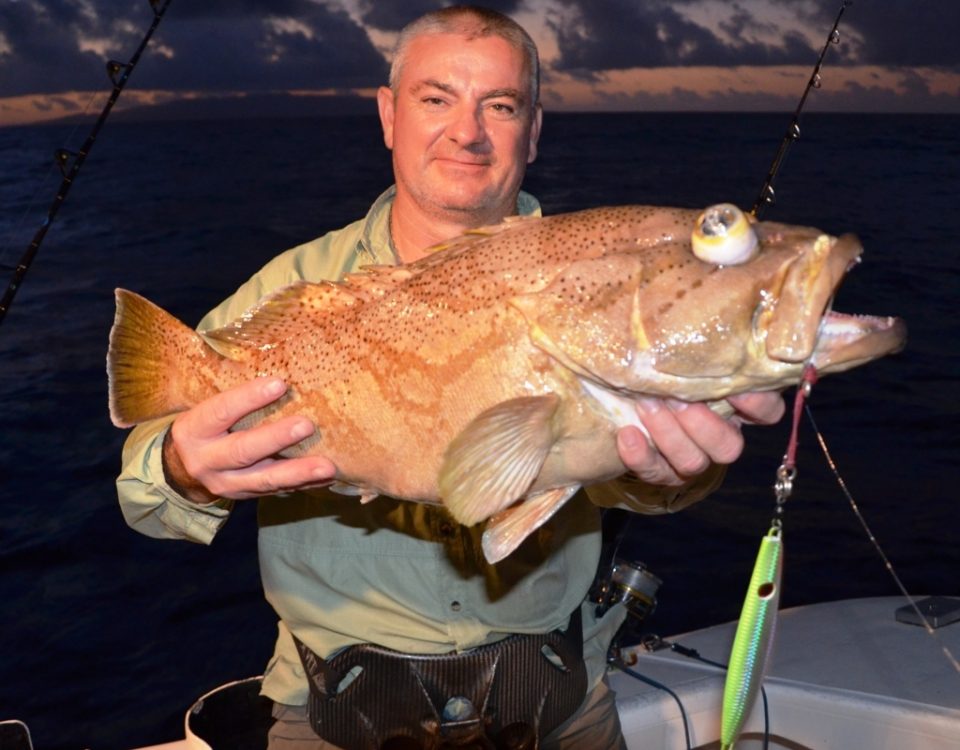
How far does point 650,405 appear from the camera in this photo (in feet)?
7.79

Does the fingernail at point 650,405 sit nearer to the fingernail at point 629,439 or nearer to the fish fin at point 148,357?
the fingernail at point 629,439

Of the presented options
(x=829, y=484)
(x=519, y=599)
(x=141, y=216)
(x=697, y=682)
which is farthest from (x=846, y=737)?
(x=141, y=216)

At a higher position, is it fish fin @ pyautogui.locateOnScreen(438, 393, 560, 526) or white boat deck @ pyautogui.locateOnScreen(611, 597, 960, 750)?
fish fin @ pyautogui.locateOnScreen(438, 393, 560, 526)

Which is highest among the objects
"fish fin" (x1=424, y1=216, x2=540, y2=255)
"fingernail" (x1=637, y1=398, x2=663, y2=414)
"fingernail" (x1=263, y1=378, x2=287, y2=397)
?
"fish fin" (x1=424, y1=216, x2=540, y2=255)

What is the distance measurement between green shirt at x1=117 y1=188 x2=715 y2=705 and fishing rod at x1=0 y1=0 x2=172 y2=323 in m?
1.49

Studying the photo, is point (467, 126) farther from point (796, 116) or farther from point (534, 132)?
point (796, 116)

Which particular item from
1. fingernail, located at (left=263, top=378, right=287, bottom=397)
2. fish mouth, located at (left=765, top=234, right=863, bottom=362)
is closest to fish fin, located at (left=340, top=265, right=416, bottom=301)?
fingernail, located at (left=263, top=378, right=287, bottom=397)

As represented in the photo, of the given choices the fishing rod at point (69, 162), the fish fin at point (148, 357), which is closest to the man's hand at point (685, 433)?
the fish fin at point (148, 357)

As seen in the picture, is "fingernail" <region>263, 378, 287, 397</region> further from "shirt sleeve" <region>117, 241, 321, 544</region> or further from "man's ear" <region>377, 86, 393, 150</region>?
"man's ear" <region>377, 86, 393, 150</region>

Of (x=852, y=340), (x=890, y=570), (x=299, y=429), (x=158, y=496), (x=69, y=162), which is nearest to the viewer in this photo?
(x=852, y=340)

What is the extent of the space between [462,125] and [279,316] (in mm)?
1213

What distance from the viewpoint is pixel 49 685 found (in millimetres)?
7055

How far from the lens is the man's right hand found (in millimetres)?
2494

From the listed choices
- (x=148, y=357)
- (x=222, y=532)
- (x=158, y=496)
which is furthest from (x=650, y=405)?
(x=222, y=532)
